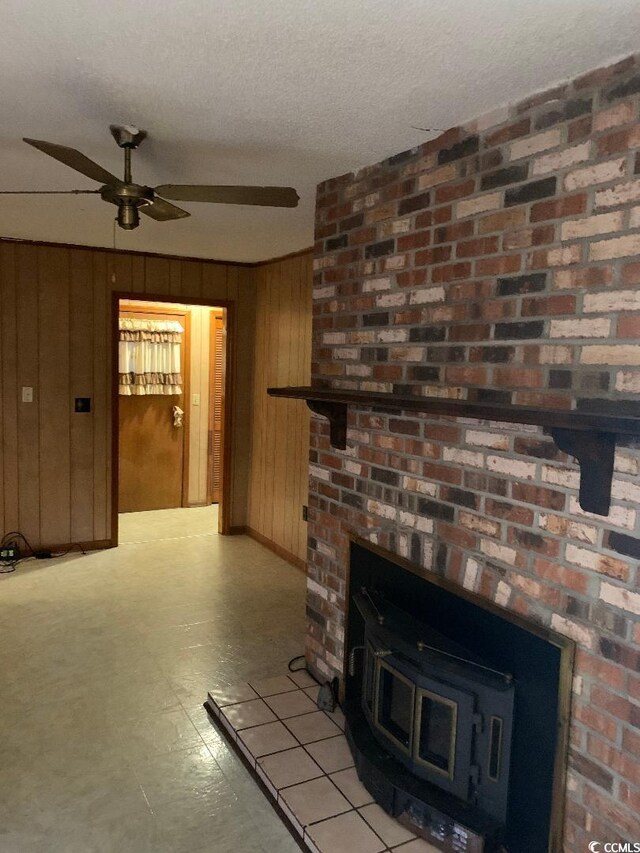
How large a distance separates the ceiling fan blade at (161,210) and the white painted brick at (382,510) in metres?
1.31

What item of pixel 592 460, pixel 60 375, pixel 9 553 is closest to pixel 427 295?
pixel 592 460

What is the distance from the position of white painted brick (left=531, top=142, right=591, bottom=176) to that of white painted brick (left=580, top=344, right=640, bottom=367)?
0.49 m

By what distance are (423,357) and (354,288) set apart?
1.79 feet

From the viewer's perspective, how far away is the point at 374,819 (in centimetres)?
200

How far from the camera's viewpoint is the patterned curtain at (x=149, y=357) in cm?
600

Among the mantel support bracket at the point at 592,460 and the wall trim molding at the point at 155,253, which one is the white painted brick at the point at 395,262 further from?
the wall trim molding at the point at 155,253

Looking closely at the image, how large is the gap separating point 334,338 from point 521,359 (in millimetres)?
1040

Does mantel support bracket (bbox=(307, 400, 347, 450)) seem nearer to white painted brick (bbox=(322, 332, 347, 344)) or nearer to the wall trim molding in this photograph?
white painted brick (bbox=(322, 332, 347, 344))

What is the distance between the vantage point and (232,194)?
213 cm

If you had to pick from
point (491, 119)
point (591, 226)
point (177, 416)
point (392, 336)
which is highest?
point (491, 119)

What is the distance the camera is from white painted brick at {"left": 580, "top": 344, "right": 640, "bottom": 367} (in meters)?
1.53

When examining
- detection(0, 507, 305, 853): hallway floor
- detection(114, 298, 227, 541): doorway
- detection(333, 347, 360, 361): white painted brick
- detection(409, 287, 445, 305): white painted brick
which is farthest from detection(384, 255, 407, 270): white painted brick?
detection(114, 298, 227, 541): doorway

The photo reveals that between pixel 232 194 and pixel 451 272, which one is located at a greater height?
pixel 232 194

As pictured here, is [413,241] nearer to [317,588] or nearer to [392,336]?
[392,336]
